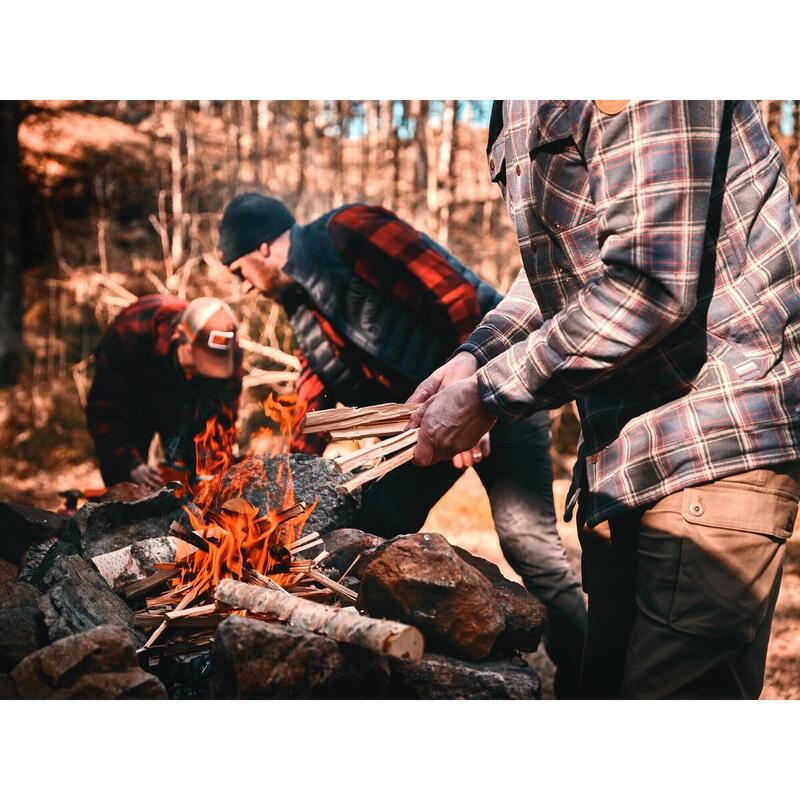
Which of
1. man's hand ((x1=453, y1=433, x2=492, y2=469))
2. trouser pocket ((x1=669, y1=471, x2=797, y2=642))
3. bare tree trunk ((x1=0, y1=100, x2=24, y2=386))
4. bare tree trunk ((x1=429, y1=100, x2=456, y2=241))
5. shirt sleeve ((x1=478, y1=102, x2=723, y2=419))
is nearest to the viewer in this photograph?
shirt sleeve ((x1=478, y1=102, x2=723, y2=419))

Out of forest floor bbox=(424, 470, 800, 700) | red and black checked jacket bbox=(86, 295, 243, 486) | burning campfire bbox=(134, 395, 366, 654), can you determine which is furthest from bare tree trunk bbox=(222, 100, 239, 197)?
burning campfire bbox=(134, 395, 366, 654)

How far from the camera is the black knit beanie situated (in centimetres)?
350

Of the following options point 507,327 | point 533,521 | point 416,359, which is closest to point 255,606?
point 507,327

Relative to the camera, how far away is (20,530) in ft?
8.61

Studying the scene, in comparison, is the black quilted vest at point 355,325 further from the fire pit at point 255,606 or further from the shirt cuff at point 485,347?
the shirt cuff at point 485,347

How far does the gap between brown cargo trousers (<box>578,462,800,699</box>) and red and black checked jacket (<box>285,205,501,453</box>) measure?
1288 mm

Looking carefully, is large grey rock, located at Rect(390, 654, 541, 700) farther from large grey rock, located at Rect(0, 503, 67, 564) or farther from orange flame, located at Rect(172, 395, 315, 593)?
large grey rock, located at Rect(0, 503, 67, 564)

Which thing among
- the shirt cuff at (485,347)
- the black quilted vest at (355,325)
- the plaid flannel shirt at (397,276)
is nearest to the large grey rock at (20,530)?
the plaid flannel shirt at (397,276)

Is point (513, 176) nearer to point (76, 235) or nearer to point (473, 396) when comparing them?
point (473, 396)

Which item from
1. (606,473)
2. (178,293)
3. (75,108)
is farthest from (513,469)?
(75,108)

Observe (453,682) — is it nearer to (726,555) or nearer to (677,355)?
(726,555)

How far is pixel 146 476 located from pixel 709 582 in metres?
2.66

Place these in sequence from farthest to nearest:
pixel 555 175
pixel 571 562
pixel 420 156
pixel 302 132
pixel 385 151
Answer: pixel 420 156 < pixel 385 151 < pixel 302 132 < pixel 571 562 < pixel 555 175

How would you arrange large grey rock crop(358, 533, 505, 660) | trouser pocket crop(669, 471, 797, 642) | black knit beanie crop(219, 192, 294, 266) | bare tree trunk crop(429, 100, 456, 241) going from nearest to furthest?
trouser pocket crop(669, 471, 797, 642)
large grey rock crop(358, 533, 505, 660)
black knit beanie crop(219, 192, 294, 266)
bare tree trunk crop(429, 100, 456, 241)
